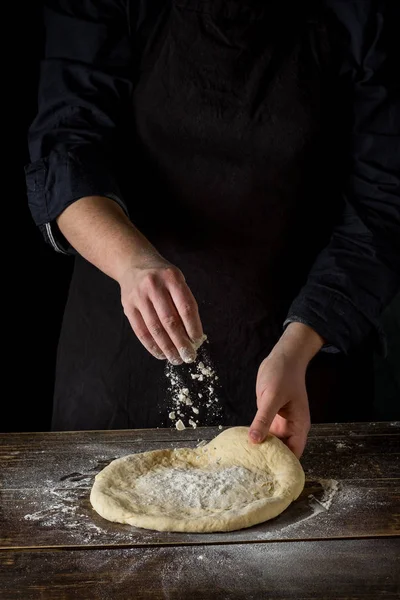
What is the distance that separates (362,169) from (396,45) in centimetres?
30

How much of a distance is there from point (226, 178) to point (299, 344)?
0.45m

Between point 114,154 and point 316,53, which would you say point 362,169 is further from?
point 114,154

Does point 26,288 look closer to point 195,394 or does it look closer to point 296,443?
point 195,394

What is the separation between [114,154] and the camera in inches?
79.8

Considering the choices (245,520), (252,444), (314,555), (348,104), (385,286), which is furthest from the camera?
(348,104)

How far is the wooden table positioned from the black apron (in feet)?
1.09

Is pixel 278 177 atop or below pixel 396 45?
below

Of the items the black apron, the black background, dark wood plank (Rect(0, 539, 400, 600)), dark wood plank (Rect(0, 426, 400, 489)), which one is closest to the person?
the black apron

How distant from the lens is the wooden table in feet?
4.00

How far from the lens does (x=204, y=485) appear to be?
1.55m

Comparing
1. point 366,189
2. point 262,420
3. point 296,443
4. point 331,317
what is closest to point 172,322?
point 262,420

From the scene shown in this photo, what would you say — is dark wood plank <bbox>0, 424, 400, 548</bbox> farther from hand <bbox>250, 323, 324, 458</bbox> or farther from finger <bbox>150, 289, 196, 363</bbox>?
finger <bbox>150, 289, 196, 363</bbox>

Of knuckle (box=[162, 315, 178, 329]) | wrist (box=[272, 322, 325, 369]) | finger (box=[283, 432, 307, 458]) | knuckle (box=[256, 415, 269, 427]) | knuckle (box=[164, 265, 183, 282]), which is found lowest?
finger (box=[283, 432, 307, 458])

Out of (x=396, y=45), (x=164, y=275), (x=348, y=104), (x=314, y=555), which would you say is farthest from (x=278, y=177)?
(x=314, y=555)
